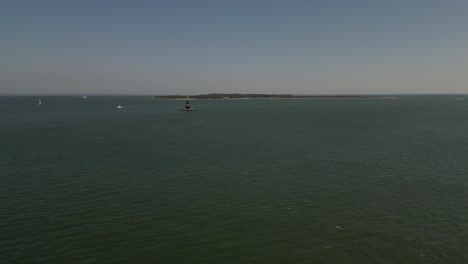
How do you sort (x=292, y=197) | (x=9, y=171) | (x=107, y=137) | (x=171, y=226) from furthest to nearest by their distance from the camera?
1. (x=107, y=137)
2. (x=9, y=171)
3. (x=292, y=197)
4. (x=171, y=226)

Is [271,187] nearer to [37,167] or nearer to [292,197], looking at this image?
[292,197]

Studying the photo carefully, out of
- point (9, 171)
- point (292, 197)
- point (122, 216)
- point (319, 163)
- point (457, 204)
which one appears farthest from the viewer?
point (319, 163)

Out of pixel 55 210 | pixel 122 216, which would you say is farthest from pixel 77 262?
pixel 55 210

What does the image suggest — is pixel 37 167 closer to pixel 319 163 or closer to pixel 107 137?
pixel 107 137

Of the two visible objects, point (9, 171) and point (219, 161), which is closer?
point (9, 171)

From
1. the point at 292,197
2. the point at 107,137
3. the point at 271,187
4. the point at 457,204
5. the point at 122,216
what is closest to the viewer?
the point at 122,216

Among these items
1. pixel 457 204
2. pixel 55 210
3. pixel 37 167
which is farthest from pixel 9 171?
pixel 457 204

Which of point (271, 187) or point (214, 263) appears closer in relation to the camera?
point (214, 263)

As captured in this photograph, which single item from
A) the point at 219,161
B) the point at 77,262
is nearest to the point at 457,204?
the point at 219,161

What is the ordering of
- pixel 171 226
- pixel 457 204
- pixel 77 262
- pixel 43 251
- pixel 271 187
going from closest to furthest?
1. pixel 77 262
2. pixel 43 251
3. pixel 171 226
4. pixel 457 204
5. pixel 271 187
